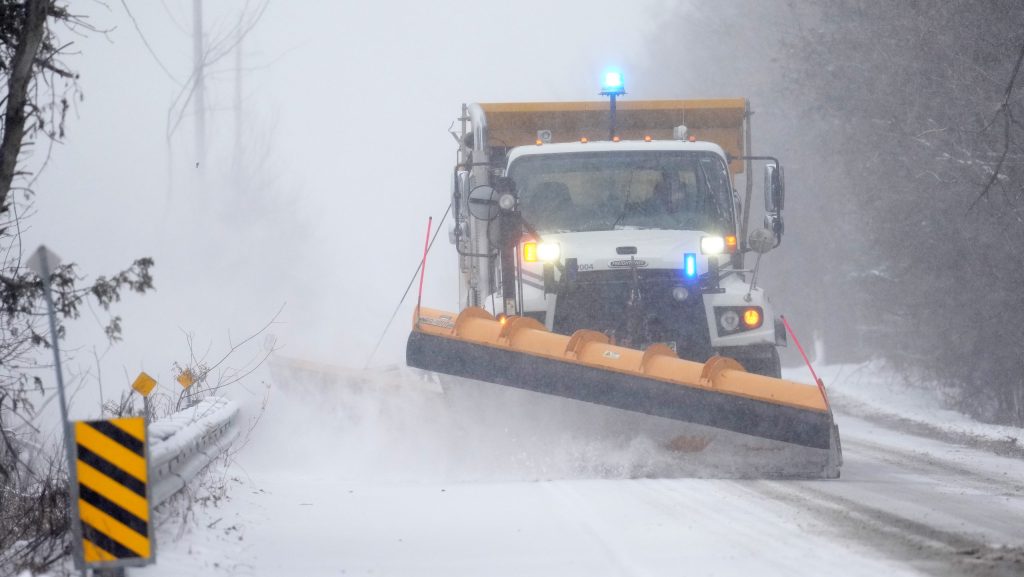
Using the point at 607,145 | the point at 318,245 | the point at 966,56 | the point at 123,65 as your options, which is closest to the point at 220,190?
the point at 318,245

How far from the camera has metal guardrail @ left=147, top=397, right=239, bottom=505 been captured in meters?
5.37

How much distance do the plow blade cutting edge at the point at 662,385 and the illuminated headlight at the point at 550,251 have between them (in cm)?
63

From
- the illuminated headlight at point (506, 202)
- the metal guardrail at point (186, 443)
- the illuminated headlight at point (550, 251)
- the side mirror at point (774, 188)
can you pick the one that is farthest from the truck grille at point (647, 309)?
the metal guardrail at point (186, 443)

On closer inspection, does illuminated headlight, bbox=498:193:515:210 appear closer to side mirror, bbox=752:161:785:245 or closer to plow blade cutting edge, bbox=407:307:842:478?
plow blade cutting edge, bbox=407:307:842:478

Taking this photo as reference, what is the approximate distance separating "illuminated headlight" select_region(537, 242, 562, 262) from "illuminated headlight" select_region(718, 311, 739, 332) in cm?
122

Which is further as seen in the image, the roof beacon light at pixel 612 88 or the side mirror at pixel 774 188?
the roof beacon light at pixel 612 88

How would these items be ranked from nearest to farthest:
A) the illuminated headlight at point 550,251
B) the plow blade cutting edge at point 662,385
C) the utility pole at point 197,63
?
the plow blade cutting edge at point 662,385 < the illuminated headlight at point 550,251 < the utility pole at point 197,63

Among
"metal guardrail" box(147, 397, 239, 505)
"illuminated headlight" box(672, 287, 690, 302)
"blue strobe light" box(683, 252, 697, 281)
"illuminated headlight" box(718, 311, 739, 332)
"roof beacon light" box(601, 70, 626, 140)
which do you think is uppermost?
"roof beacon light" box(601, 70, 626, 140)

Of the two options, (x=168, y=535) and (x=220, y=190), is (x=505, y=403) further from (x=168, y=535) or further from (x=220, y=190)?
(x=220, y=190)

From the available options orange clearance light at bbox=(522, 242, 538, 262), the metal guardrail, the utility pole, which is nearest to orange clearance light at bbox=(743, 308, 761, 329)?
orange clearance light at bbox=(522, 242, 538, 262)

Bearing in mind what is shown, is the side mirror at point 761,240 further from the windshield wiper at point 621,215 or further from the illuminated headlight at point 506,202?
the illuminated headlight at point 506,202

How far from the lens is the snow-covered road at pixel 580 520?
206 inches

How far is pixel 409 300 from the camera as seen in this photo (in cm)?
4391

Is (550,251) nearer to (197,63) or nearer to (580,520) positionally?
(580,520)
